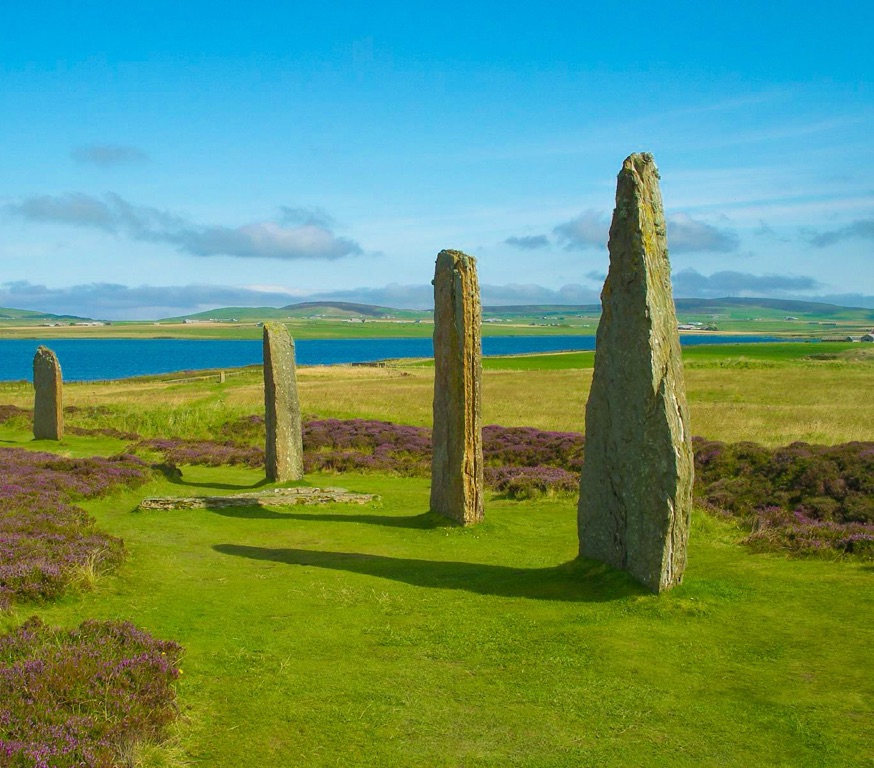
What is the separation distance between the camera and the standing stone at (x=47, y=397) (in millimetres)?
28062

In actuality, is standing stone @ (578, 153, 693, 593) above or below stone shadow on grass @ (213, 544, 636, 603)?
above

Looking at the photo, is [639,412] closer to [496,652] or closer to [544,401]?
[496,652]

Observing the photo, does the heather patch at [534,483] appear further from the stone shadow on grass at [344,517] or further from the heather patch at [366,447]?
the stone shadow on grass at [344,517]

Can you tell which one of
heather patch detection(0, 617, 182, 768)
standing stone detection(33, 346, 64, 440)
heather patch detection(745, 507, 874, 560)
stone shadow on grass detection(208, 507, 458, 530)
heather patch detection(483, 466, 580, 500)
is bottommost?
Answer: stone shadow on grass detection(208, 507, 458, 530)

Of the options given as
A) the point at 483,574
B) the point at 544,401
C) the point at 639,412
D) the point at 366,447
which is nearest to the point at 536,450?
the point at 366,447

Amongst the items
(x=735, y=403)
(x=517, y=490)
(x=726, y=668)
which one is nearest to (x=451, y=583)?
(x=726, y=668)

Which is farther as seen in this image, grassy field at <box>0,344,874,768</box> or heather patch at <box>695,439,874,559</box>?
heather patch at <box>695,439,874,559</box>

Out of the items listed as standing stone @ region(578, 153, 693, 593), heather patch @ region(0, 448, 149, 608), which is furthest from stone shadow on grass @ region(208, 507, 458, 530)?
standing stone @ region(578, 153, 693, 593)

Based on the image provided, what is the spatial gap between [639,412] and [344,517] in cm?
871

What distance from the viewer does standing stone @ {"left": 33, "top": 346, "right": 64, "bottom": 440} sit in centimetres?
2806

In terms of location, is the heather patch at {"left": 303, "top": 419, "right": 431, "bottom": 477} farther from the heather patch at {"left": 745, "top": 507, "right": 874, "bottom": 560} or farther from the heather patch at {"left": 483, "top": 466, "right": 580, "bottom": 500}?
the heather patch at {"left": 745, "top": 507, "right": 874, "bottom": 560}

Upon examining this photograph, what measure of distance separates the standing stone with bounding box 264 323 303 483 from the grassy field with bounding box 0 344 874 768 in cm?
328

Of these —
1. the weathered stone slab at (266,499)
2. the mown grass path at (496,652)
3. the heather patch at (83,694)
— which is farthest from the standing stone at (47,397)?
the heather patch at (83,694)

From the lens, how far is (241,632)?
9930 millimetres
